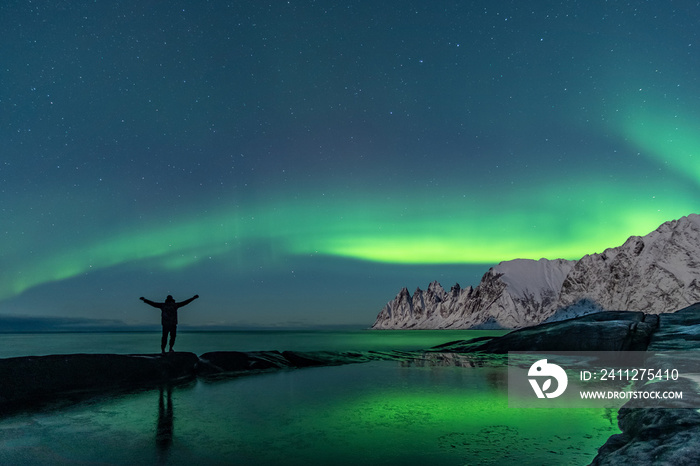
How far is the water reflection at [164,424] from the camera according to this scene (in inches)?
364

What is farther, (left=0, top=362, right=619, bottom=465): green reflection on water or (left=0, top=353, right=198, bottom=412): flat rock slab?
(left=0, top=353, right=198, bottom=412): flat rock slab

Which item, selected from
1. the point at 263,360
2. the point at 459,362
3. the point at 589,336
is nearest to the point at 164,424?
the point at 263,360

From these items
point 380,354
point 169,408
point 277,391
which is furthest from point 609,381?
point 380,354

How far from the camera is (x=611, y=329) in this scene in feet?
105

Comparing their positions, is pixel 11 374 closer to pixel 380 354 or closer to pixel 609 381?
pixel 609 381

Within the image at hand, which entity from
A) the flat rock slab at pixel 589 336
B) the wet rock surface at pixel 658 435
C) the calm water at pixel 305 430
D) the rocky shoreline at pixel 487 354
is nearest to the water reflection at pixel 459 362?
the rocky shoreline at pixel 487 354

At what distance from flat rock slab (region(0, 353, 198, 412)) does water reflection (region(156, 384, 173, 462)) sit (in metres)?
2.93

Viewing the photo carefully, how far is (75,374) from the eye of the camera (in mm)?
17547

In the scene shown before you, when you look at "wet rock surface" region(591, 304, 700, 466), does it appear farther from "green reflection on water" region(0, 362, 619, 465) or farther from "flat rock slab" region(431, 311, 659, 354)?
"flat rock slab" region(431, 311, 659, 354)

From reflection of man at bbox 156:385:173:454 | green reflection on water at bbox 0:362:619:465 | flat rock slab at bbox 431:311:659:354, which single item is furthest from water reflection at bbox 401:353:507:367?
reflection of man at bbox 156:385:173:454

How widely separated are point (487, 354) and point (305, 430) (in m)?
30.5

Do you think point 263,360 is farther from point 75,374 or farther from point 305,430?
point 305,430

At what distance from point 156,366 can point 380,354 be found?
22896mm

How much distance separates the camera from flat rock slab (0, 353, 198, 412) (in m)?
15.3
